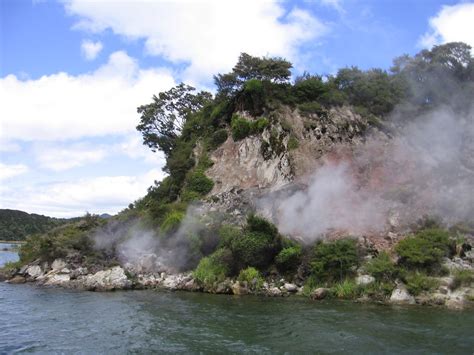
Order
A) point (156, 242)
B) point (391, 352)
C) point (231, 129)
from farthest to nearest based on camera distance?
point (231, 129) → point (156, 242) → point (391, 352)

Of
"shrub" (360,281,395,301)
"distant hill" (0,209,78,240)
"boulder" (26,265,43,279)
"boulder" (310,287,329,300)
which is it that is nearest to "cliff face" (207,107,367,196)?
"boulder" (310,287,329,300)

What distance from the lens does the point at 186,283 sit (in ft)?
106

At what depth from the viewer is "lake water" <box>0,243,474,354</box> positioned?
16.9m

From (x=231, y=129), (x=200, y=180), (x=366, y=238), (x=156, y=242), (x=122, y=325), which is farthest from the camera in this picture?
(x=231, y=129)

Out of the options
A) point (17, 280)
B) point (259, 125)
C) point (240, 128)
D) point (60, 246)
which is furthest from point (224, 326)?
point (240, 128)

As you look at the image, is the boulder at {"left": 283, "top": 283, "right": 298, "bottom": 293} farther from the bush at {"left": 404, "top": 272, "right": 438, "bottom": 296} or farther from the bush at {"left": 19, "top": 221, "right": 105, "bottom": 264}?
the bush at {"left": 19, "top": 221, "right": 105, "bottom": 264}

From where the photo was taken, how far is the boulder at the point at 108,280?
3181 cm

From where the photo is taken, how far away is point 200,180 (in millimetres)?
45688

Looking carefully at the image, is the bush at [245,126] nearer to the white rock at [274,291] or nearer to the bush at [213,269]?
the bush at [213,269]

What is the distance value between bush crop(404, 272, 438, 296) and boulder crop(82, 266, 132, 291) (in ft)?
64.0

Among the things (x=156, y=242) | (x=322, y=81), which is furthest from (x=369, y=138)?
(x=156, y=242)

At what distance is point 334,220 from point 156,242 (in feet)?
50.2

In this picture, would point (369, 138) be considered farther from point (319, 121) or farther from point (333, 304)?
point (333, 304)

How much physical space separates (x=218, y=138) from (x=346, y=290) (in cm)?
2671
